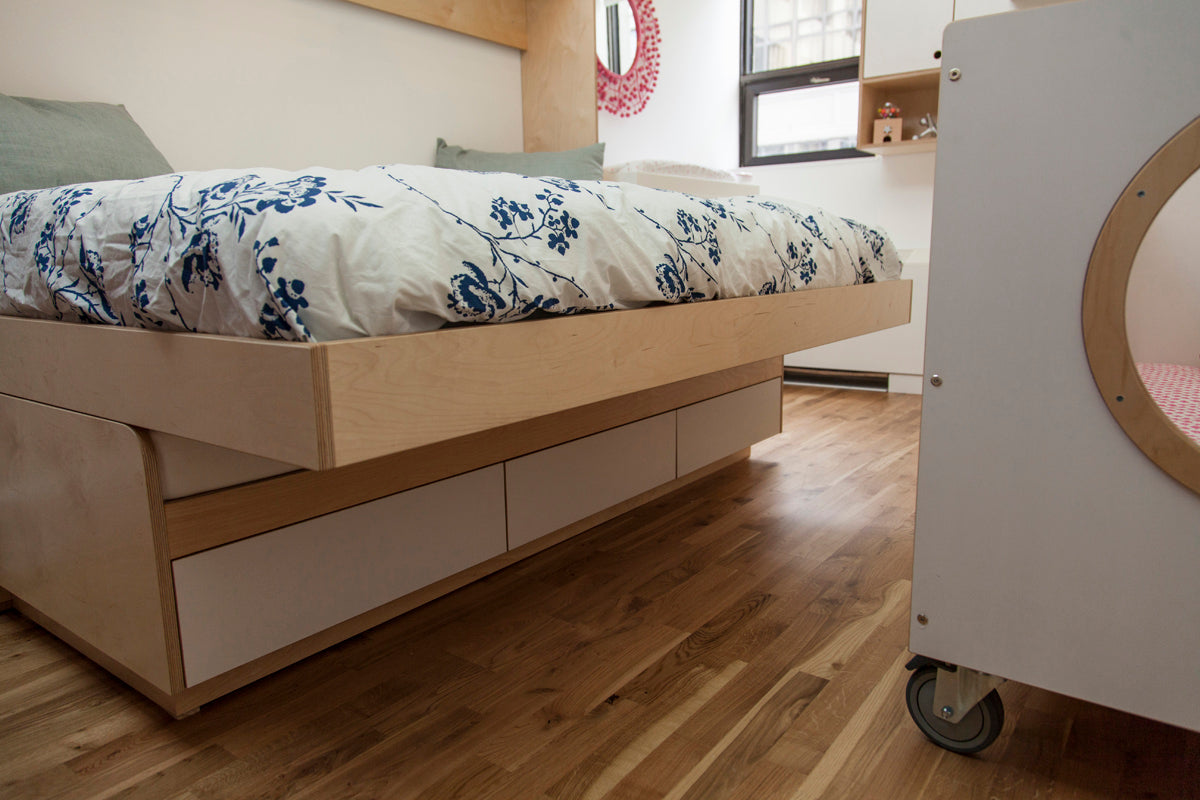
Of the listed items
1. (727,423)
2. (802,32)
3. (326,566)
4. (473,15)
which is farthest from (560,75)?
(326,566)

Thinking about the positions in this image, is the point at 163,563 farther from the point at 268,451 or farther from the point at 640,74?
the point at 640,74

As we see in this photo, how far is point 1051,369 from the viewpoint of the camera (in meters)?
0.88

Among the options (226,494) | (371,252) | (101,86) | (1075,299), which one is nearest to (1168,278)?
(1075,299)

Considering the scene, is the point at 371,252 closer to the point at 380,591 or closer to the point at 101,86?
the point at 380,591

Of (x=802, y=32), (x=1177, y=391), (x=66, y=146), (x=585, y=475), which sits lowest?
(x=585, y=475)

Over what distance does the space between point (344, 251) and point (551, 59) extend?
2460mm

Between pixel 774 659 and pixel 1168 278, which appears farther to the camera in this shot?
pixel 1168 278

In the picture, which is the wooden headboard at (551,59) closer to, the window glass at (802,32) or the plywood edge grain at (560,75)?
the plywood edge grain at (560,75)

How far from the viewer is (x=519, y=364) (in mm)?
908

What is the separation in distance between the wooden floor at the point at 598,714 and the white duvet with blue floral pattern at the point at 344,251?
1.85 feet

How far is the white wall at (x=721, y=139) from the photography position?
365cm

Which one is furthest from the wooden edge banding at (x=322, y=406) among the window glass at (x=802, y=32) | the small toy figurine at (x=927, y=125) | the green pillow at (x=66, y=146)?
the window glass at (x=802, y=32)

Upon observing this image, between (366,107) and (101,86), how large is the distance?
80 centimetres

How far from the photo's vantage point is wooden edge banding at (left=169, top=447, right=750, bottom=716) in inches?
43.8
